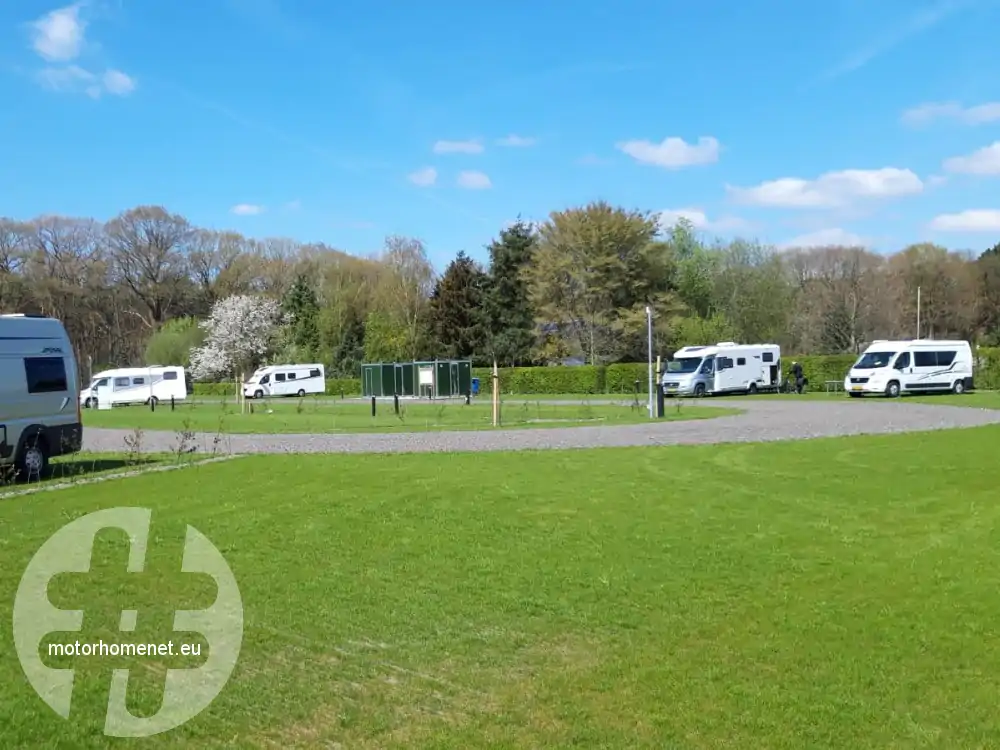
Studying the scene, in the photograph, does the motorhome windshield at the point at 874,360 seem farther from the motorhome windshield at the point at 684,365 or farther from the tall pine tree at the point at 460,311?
the tall pine tree at the point at 460,311

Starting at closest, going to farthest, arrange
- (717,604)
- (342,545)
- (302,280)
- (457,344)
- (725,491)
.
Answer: (717,604), (342,545), (725,491), (457,344), (302,280)

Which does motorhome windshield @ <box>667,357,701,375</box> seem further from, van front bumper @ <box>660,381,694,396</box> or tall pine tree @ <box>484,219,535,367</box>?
tall pine tree @ <box>484,219,535,367</box>

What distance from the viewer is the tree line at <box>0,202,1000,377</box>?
5944cm

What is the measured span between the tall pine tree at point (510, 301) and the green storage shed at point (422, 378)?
18457 millimetres

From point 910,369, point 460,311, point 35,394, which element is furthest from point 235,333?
point 35,394

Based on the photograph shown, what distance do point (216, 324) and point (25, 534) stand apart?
65014 mm

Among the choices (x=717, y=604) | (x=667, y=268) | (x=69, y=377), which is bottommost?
(x=717, y=604)

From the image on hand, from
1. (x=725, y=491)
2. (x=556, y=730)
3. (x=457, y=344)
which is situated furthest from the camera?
(x=457, y=344)

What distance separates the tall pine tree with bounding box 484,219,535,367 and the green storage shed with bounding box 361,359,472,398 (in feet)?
60.6

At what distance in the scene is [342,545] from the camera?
820 centimetres

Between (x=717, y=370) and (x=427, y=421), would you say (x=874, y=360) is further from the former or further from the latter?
(x=427, y=421)

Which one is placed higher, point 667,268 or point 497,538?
point 667,268

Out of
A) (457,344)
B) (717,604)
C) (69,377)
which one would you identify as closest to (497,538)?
(717,604)

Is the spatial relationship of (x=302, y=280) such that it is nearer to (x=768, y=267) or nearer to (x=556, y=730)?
(x=768, y=267)
